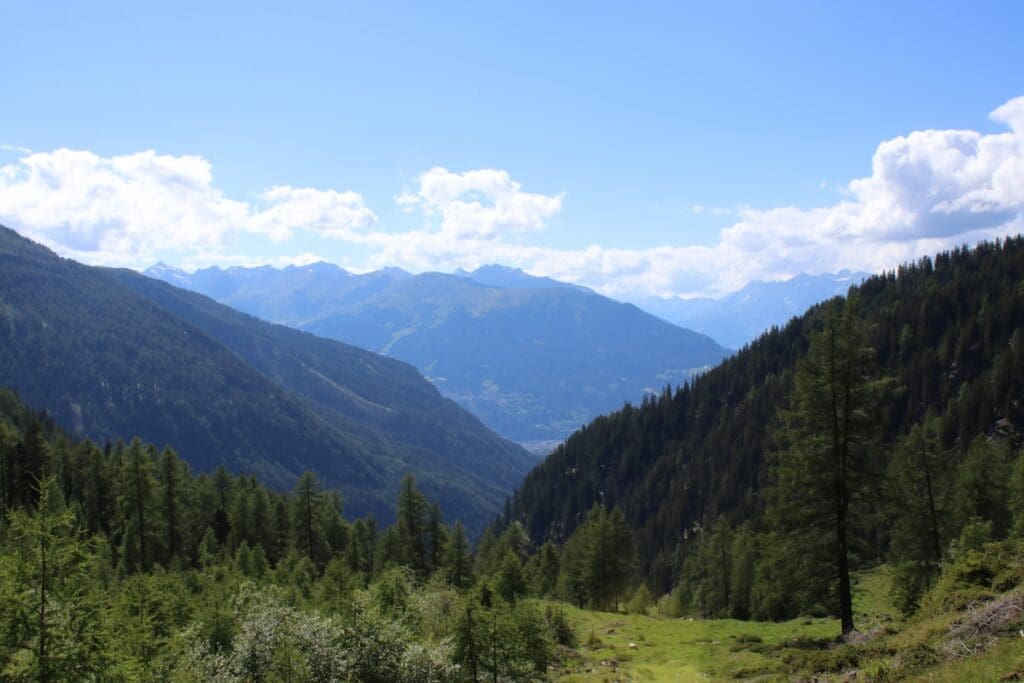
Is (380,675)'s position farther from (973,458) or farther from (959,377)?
(959,377)

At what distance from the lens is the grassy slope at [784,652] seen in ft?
50.5

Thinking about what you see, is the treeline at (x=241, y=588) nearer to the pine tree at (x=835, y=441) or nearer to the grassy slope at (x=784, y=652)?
the grassy slope at (x=784, y=652)

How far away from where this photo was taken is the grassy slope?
15383mm

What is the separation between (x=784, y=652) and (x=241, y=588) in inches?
1215

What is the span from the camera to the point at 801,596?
29250 millimetres

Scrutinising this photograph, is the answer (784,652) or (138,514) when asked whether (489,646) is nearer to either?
(784,652)

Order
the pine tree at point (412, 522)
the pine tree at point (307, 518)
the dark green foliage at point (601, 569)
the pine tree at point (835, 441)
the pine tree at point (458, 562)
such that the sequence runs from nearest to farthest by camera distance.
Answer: the pine tree at point (835, 441) → the pine tree at point (458, 562) → the dark green foliage at point (601, 569) → the pine tree at point (412, 522) → the pine tree at point (307, 518)

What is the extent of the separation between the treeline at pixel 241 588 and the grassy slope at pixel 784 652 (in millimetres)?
3782

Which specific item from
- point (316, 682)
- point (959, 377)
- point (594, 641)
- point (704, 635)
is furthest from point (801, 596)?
point (959, 377)

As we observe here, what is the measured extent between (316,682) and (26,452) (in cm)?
7571

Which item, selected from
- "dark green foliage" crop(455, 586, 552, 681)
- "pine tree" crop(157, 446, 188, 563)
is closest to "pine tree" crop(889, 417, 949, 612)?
"dark green foliage" crop(455, 586, 552, 681)

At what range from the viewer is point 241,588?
39344 mm

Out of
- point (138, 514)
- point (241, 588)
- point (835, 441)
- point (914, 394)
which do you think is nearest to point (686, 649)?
point (835, 441)

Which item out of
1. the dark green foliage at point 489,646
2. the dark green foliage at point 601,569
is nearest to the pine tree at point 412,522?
the dark green foliage at point 601,569
